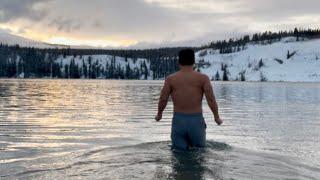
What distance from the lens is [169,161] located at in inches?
583

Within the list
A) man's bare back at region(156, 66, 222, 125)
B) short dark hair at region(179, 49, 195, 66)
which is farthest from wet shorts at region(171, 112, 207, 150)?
short dark hair at region(179, 49, 195, 66)

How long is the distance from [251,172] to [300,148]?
7.43 m

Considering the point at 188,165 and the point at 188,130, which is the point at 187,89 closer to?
the point at 188,130

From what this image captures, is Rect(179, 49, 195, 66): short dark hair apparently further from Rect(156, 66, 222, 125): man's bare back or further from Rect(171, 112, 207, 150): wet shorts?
Rect(171, 112, 207, 150): wet shorts

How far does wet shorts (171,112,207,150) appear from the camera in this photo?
15398mm

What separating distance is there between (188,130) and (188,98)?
886 mm

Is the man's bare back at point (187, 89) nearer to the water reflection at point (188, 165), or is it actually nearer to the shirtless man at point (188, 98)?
the shirtless man at point (188, 98)

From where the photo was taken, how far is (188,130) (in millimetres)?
15492

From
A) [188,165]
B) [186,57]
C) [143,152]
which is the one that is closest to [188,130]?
[188,165]

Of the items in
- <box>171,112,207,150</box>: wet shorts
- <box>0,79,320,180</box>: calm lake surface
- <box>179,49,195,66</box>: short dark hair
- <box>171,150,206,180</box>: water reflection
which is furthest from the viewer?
<box>171,112,207,150</box>: wet shorts

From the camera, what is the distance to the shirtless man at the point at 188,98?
15.1 meters

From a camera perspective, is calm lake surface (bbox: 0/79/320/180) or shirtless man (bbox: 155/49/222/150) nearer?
calm lake surface (bbox: 0/79/320/180)

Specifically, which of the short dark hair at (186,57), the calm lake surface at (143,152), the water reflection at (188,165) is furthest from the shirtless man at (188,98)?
the calm lake surface at (143,152)

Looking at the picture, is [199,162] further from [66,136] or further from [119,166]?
[66,136]
